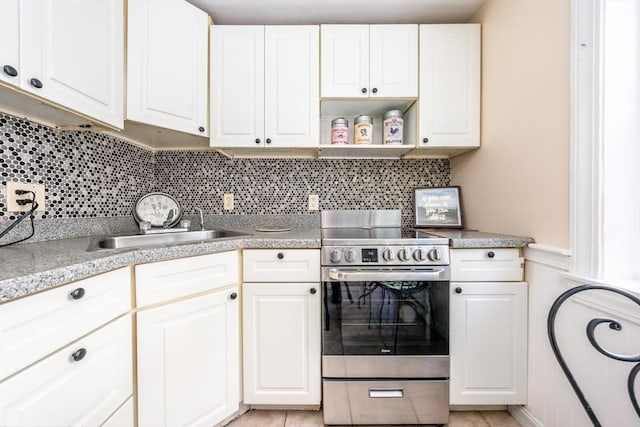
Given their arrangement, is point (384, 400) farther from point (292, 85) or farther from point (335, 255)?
point (292, 85)

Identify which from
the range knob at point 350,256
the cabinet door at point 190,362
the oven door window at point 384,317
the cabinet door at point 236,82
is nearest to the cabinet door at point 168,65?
the cabinet door at point 236,82

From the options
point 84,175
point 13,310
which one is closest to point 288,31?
point 84,175

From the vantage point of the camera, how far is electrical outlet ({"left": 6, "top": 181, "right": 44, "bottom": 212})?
1.05 meters

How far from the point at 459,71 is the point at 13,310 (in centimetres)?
210

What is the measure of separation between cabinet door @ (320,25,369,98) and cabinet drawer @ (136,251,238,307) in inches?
43.3

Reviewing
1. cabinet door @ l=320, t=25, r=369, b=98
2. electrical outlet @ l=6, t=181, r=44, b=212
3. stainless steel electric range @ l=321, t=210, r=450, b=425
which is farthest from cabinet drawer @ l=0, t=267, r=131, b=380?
cabinet door @ l=320, t=25, r=369, b=98

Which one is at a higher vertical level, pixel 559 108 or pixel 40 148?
pixel 559 108

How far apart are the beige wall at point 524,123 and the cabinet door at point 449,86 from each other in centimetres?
6

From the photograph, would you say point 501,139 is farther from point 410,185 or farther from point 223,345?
point 223,345

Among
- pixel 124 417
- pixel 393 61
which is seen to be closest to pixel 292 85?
pixel 393 61

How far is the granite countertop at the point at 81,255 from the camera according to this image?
63cm

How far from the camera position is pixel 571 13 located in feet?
3.31

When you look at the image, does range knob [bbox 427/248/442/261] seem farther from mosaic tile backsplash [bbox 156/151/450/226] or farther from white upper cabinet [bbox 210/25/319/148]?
white upper cabinet [bbox 210/25/319/148]

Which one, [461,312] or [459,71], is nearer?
[461,312]
